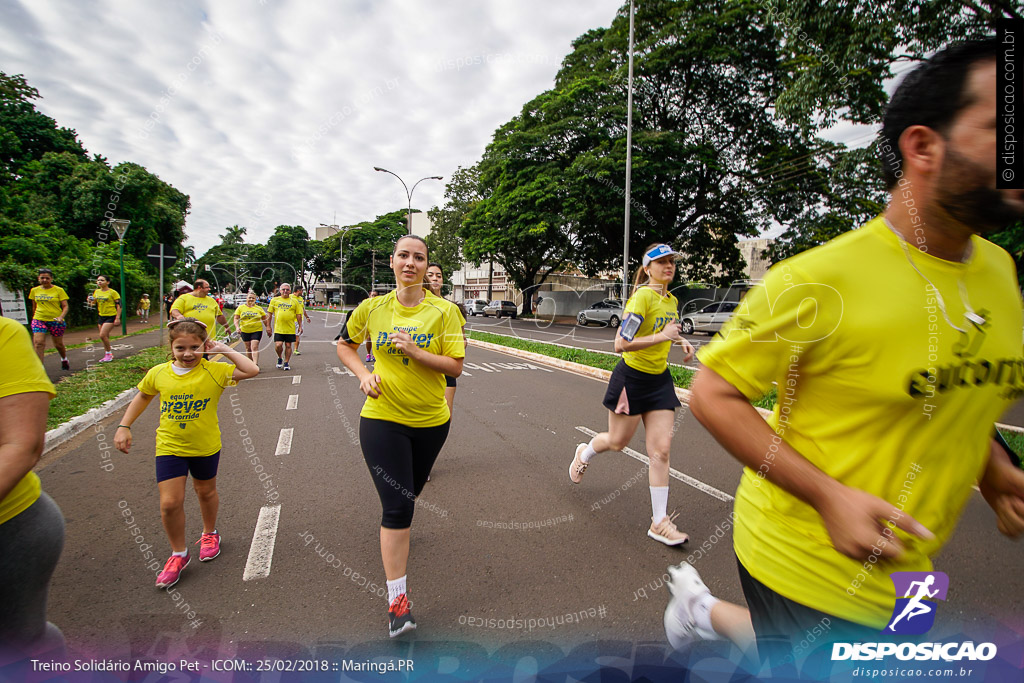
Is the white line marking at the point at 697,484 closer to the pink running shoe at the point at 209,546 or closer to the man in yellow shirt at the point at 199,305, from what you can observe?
the pink running shoe at the point at 209,546

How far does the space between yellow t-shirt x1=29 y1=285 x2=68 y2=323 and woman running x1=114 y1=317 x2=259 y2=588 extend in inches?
340

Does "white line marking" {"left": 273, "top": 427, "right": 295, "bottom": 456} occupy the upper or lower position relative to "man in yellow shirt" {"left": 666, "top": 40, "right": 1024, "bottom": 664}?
lower

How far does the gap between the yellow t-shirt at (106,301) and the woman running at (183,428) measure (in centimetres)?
920

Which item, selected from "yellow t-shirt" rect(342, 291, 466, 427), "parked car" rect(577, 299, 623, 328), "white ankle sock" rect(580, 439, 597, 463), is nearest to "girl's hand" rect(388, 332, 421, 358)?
"yellow t-shirt" rect(342, 291, 466, 427)

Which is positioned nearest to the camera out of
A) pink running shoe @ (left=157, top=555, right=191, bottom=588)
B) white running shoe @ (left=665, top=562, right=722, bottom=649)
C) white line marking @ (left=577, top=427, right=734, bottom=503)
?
white running shoe @ (left=665, top=562, right=722, bottom=649)

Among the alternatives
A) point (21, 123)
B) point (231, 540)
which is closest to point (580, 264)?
point (231, 540)

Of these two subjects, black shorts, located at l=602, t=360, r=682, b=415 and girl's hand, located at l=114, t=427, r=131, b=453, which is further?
black shorts, located at l=602, t=360, r=682, b=415

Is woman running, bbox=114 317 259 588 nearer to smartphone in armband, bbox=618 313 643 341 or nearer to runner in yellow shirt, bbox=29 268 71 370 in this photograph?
smartphone in armband, bbox=618 313 643 341

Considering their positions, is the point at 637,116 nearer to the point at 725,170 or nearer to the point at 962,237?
the point at 725,170

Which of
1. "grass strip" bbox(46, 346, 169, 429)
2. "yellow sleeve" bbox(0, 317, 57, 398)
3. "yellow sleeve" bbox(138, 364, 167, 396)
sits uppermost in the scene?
"yellow sleeve" bbox(0, 317, 57, 398)

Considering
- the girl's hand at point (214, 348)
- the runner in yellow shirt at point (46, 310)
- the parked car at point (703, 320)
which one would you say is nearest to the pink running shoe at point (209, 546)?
the girl's hand at point (214, 348)

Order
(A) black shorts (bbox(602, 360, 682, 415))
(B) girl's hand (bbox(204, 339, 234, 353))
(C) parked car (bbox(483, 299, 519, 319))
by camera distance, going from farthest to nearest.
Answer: (C) parked car (bbox(483, 299, 519, 319)) < (A) black shorts (bbox(602, 360, 682, 415)) < (B) girl's hand (bbox(204, 339, 234, 353))

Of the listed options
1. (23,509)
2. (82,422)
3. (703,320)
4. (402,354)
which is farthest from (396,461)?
(703,320)

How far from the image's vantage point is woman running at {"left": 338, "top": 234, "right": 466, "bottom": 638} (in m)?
2.35
